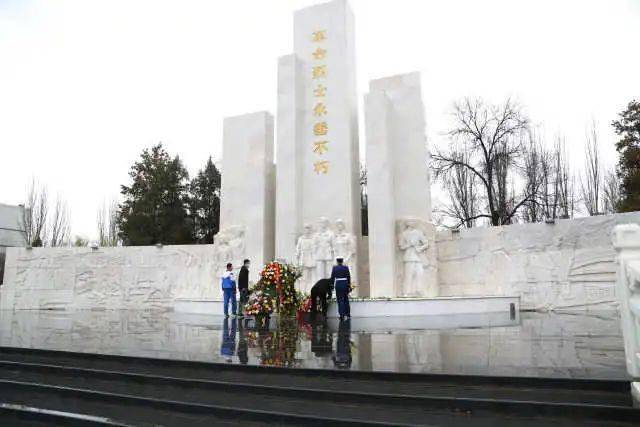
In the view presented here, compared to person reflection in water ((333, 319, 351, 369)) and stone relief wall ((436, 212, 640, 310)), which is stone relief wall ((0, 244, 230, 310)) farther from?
person reflection in water ((333, 319, 351, 369))

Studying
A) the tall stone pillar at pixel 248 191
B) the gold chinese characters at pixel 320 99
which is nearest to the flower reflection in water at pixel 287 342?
→ the tall stone pillar at pixel 248 191

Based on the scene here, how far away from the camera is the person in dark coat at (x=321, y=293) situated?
1102 cm

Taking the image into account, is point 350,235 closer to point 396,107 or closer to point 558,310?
point 396,107

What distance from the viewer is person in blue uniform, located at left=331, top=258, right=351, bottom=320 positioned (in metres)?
10.3

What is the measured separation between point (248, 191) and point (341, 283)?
8.01m

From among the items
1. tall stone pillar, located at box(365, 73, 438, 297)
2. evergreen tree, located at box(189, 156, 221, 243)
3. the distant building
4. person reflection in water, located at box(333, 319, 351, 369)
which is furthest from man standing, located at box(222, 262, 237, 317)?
the distant building

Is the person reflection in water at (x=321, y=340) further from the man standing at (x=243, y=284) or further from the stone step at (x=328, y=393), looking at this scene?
the man standing at (x=243, y=284)

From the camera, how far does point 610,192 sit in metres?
23.3

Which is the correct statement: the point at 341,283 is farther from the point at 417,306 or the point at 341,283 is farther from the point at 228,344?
the point at 228,344

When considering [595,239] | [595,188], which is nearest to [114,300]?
[595,239]

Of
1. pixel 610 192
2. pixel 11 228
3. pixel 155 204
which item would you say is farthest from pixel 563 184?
pixel 11 228

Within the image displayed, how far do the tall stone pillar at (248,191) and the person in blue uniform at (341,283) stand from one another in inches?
238

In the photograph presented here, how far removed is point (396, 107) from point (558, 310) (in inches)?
321

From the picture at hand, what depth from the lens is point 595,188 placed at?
22.8 metres
